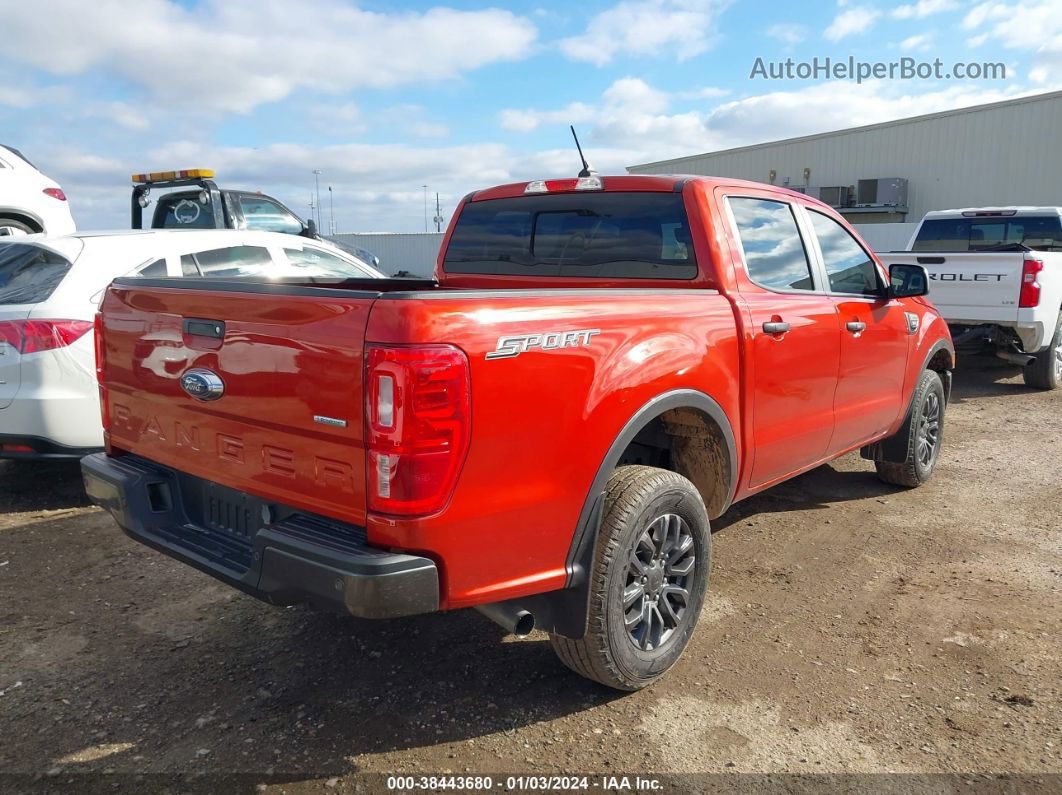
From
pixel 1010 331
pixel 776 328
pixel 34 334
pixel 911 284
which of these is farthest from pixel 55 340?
pixel 1010 331

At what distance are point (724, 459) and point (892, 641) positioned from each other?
1025 millimetres

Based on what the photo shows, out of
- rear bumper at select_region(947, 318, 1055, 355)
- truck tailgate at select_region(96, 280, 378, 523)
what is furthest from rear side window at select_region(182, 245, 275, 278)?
rear bumper at select_region(947, 318, 1055, 355)

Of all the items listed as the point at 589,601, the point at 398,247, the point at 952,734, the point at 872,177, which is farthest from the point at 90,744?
the point at 398,247

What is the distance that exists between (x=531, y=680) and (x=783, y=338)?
1816 millimetres

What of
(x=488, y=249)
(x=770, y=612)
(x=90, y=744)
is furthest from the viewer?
(x=488, y=249)

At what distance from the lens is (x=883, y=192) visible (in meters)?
23.4

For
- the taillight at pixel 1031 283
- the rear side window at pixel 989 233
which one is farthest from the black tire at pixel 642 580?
the rear side window at pixel 989 233

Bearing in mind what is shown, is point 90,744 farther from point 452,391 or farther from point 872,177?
point 872,177

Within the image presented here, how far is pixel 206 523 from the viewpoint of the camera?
9.57ft

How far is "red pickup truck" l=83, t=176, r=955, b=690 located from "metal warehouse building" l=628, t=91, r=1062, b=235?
1956 centimetres

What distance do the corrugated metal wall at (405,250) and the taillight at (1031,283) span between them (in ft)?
80.5

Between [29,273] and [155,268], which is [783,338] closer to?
[155,268]

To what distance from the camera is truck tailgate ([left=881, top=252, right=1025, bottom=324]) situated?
8.10 metres

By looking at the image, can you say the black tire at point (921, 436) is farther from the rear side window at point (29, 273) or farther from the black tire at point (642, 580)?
the rear side window at point (29, 273)
